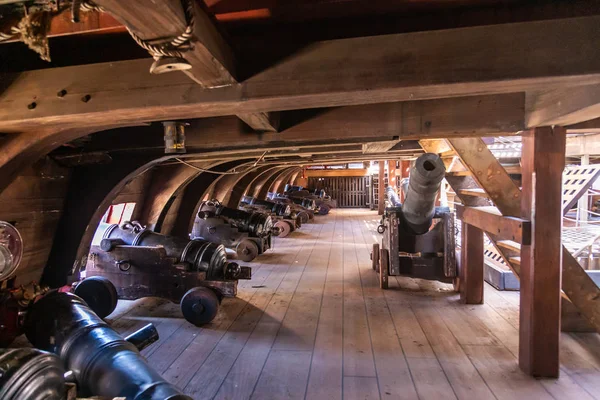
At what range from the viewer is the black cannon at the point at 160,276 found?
11.6 ft

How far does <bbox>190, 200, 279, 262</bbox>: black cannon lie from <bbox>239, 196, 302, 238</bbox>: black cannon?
81.4 inches

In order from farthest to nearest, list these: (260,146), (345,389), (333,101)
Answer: (260,146)
(345,389)
(333,101)

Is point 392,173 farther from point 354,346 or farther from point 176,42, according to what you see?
point 176,42

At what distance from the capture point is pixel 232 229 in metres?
6.48

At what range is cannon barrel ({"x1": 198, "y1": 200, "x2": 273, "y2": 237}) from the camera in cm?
651

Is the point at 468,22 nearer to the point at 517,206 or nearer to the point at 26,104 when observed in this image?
the point at 26,104

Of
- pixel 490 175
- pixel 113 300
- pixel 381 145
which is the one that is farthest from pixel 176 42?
pixel 113 300

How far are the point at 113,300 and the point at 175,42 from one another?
3.23 metres

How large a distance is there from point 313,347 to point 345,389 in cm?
64

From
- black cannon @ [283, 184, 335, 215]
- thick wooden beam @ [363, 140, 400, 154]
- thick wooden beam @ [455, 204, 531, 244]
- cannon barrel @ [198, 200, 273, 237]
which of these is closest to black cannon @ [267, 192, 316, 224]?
black cannon @ [283, 184, 335, 215]

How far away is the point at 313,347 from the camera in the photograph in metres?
3.02

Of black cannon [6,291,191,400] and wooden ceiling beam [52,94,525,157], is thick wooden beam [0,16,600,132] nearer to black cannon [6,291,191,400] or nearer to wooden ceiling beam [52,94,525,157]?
black cannon [6,291,191,400]

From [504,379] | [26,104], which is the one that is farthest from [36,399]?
[504,379]

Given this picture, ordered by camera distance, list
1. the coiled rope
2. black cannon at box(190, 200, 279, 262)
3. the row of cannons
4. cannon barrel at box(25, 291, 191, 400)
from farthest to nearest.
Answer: black cannon at box(190, 200, 279, 262) → cannon barrel at box(25, 291, 191, 400) → the row of cannons → the coiled rope
